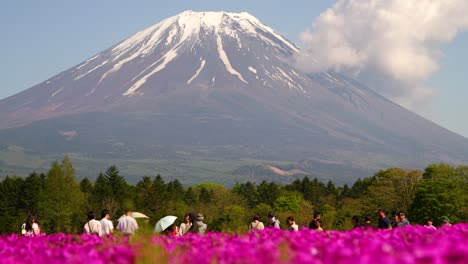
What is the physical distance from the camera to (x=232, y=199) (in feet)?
493

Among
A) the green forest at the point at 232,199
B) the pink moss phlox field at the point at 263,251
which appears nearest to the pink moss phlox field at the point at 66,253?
the pink moss phlox field at the point at 263,251

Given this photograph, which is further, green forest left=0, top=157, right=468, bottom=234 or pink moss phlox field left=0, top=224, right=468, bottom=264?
green forest left=0, top=157, right=468, bottom=234

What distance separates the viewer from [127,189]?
119312 millimetres

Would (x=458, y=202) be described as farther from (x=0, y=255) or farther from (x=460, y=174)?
(x=0, y=255)

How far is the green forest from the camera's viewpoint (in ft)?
260

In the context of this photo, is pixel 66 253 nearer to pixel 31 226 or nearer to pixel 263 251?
pixel 263 251

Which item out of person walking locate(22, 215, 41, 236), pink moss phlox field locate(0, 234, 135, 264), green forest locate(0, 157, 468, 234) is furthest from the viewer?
green forest locate(0, 157, 468, 234)

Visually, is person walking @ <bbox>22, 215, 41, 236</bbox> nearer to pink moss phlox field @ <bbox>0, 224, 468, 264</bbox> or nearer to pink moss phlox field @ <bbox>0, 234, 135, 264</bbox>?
pink moss phlox field @ <bbox>0, 234, 135, 264</bbox>

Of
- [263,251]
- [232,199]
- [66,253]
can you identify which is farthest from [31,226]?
[232,199]

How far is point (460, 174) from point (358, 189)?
3752 cm

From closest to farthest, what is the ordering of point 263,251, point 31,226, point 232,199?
1. point 263,251
2. point 31,226
3. point 232,199

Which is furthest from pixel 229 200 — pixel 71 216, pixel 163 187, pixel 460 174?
pixel 460 174

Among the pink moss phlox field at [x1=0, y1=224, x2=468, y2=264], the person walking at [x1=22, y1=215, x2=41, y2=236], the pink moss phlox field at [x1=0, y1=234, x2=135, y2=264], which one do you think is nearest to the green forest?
the person walking at [x1=22, y1=215, x2=41, y2=236]

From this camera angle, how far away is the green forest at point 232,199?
260ft
